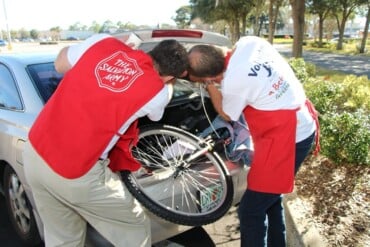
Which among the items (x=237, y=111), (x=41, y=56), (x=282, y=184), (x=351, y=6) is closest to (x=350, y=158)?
(x=282, y=184)

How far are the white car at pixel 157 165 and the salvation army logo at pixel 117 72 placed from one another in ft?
2.36

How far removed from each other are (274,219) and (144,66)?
157 cm

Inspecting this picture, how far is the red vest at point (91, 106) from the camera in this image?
2.16 metres

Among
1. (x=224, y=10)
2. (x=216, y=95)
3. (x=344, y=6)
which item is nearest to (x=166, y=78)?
(x=216, y=95)

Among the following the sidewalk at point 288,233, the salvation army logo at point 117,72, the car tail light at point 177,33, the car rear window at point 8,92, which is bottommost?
the sidewalk at point 288,233

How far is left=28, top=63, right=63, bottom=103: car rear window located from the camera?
10.8 feet

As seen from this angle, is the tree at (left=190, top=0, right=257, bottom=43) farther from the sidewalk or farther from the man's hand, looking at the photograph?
the man's hand

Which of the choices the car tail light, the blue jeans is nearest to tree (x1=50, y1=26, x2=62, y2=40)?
the car tail light

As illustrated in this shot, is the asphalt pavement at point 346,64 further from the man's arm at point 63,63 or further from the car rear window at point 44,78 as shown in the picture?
the man's arm at point 63,63

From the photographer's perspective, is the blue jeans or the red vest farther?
the blue jeans

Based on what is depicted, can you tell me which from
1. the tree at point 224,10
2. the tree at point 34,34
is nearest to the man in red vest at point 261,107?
the tree at point 224,10

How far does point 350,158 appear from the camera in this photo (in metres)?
4.22

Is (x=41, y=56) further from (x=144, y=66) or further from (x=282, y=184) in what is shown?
(x=282, y=184)

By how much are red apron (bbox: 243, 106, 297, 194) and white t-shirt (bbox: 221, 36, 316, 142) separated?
0.22 feet
